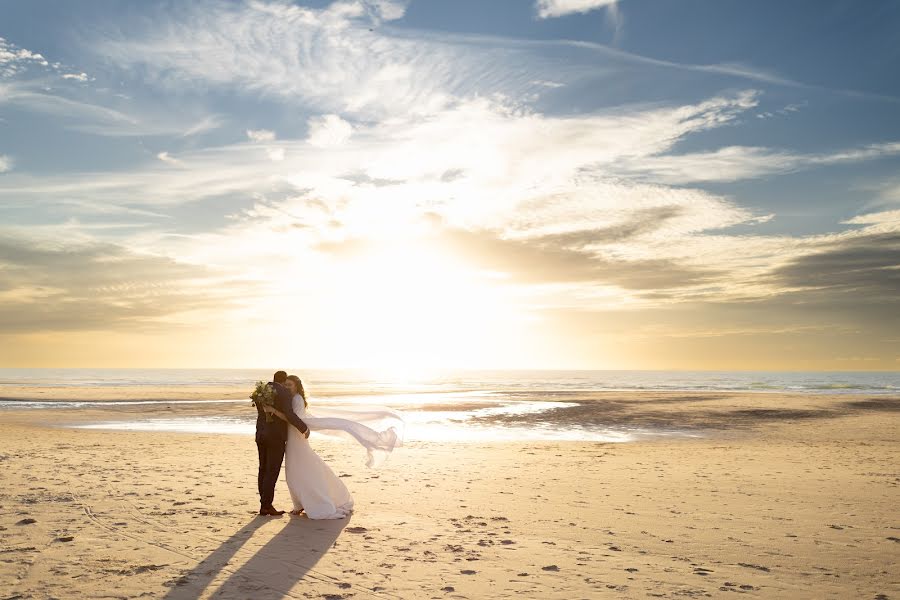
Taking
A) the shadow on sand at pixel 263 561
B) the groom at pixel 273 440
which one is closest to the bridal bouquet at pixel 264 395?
the groom at pixel 273 440

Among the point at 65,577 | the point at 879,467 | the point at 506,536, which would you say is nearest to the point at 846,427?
the point at 879,467

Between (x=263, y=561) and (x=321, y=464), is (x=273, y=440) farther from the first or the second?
(x=263, y=561)

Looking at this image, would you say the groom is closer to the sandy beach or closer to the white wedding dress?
the white wedding dress

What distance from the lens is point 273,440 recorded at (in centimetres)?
1170

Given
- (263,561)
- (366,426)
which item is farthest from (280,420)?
(263,561)

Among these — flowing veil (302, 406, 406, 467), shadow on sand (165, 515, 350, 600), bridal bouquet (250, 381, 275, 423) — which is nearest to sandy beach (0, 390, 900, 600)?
shadow on sand (165, 515, 350, 600)

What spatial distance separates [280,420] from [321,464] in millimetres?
1110

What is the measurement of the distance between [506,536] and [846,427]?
29.3 m

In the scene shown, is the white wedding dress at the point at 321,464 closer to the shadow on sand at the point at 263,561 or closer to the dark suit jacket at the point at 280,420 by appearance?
the dark suit jacket at the point at 280,420

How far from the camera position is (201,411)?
134 ft

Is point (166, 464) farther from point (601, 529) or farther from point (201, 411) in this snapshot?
point (201, 411)

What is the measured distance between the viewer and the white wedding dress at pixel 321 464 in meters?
11.5

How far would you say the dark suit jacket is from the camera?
11484mm

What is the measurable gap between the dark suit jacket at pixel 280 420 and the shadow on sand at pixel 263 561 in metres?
1.49
